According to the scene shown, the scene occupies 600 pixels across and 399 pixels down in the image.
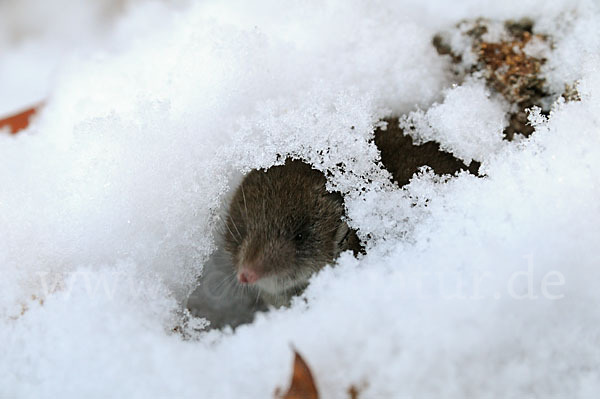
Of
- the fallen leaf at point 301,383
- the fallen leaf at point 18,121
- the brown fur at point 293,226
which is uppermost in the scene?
the brown fur at point 293,226

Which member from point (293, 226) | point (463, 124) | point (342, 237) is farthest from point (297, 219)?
point (463, 124)

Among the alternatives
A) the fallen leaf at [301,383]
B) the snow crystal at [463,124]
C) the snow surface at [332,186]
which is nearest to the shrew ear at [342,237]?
the snow surface at [332,186]

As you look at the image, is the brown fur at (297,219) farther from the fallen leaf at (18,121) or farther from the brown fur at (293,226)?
the fallen leaf at (18,121)

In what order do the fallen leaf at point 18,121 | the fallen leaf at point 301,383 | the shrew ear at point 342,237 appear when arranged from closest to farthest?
Result: the fallen leaf at point 301,383, the shrew ear at point 342,237, the fallen leaf at point 18,121

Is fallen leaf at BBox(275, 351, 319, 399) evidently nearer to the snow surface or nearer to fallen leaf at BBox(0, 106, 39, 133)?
the snow surface

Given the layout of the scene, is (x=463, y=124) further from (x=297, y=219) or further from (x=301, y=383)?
(x=301, y=383)

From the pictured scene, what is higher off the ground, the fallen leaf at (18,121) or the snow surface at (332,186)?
the snow surface at (332,186)
